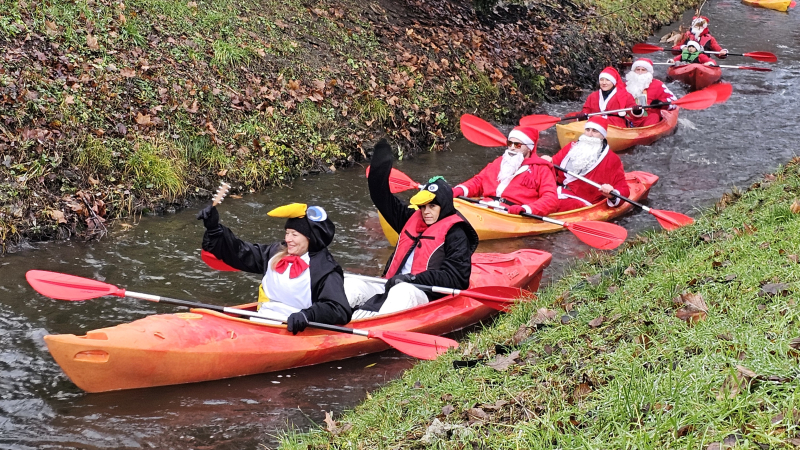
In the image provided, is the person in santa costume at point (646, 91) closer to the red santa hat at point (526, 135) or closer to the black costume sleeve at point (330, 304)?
the red santa hat at point (526, 135)

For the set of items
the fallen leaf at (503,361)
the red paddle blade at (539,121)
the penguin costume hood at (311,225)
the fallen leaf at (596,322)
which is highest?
the penguin costume hood at (311,225)

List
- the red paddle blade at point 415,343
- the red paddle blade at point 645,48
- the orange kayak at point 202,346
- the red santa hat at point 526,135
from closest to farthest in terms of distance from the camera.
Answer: the orange kayak at point 202,346 → the red paddle blade at point 415,343 → the red santa hat at point 526,135 → the red paddle blade at point 645,48

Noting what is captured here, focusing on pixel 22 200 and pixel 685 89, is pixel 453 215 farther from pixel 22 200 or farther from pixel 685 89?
pixel 685 89

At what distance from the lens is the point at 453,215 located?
23.5 ft

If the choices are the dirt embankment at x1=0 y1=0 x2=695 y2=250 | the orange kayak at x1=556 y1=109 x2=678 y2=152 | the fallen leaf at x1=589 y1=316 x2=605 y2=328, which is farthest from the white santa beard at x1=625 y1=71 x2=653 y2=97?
the fallen leaf at x1=589 y1=316 x2=605 y2=328

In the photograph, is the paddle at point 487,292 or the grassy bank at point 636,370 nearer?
the grassy bank at point 636,370

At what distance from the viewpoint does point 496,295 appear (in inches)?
277

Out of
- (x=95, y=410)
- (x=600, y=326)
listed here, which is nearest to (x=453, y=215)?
(x=600, y=326)

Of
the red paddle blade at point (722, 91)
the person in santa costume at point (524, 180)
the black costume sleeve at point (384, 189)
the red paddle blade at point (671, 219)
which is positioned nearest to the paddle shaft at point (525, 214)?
the person in santa costume at point (524, 180)

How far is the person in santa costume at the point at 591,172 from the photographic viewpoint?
33.8ft

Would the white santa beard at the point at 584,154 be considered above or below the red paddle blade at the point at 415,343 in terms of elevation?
below

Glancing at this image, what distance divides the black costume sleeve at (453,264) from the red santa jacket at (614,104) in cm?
673

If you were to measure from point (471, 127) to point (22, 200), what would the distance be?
6.15 metres

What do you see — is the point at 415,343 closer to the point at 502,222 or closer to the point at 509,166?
the point at 502,222
